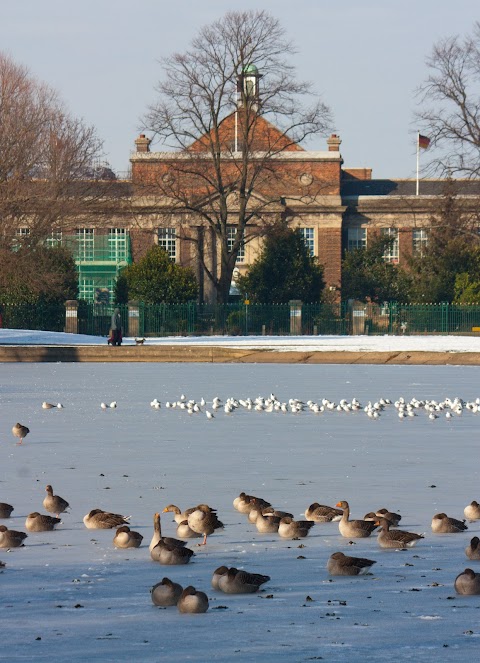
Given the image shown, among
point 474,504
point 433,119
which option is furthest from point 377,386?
point 433,119

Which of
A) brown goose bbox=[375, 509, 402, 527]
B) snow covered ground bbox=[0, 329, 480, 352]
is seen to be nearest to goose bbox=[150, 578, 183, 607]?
brown goose bbox=[375, 509, 402, 527]

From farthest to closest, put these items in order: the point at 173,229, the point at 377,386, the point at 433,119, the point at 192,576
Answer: the point at 173,229, the point at 433,119, the point at 377,386, the point at 192,576

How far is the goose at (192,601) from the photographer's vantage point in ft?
26.0

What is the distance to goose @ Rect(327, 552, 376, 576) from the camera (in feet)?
29.7

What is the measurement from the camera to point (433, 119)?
61.2 meters

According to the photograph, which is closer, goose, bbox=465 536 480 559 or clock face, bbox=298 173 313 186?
goose, bbox=465 536 480 559

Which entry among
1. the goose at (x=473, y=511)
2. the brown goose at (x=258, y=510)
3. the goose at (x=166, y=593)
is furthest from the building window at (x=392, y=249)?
the goose at (x=166, y=593)

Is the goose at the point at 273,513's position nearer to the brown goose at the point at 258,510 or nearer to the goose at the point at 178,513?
the brown goose at the point at 258,510

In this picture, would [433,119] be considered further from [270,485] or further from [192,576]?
[192,576]

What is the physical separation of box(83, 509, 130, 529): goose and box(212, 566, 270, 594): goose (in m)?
2.28

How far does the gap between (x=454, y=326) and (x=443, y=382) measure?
32.6m

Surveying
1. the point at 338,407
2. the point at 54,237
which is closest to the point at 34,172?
the point at 54,237

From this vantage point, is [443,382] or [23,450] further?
[443,382]

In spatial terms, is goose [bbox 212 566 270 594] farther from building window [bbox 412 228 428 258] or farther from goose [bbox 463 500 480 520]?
building window [bbox 412 228 428 258]
